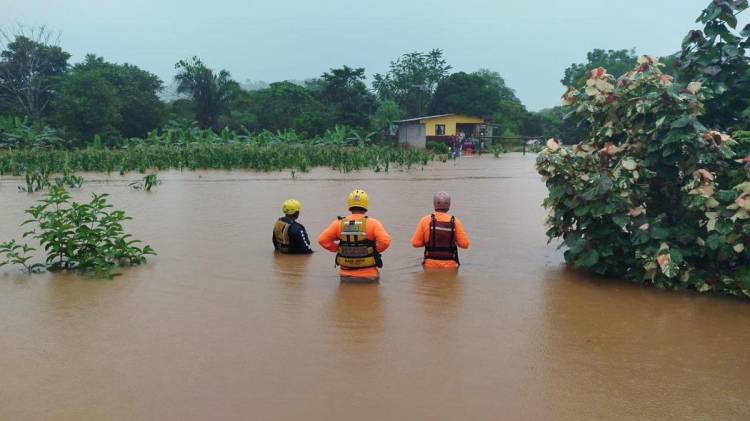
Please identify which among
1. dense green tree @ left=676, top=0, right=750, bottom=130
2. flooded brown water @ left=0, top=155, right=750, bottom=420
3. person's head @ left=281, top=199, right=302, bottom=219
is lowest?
flooded brown water @ left=0, top=155, right=750, bottom=420

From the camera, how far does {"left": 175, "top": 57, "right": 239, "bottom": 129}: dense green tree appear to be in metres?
48.7

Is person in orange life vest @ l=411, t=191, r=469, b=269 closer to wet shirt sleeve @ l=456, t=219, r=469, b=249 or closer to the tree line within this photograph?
wet shirt sleeve @ l=456, t=219, r=469, b=249

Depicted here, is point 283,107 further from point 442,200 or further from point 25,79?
point 442,200

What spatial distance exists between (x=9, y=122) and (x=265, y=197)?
26301 millimetres

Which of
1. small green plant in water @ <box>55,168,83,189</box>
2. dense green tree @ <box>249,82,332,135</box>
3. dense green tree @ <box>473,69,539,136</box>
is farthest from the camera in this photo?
dense green tree @ <box>473,69,539,136</box>

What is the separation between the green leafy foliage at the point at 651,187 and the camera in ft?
23.2

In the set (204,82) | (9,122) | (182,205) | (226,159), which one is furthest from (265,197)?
(204,82)

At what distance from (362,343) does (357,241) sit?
1875 millimetres

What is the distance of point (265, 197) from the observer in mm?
16203

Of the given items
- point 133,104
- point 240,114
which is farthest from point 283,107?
point 133,104

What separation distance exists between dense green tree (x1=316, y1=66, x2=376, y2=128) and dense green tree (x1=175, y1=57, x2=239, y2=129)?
7.74 metres

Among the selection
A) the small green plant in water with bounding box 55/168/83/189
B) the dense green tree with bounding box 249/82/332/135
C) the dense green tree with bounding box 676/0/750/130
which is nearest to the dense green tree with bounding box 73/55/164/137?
the dense green tree with bounding box 249/82/332/135

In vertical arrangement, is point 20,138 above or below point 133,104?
below

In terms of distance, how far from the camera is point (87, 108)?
39344 mm
